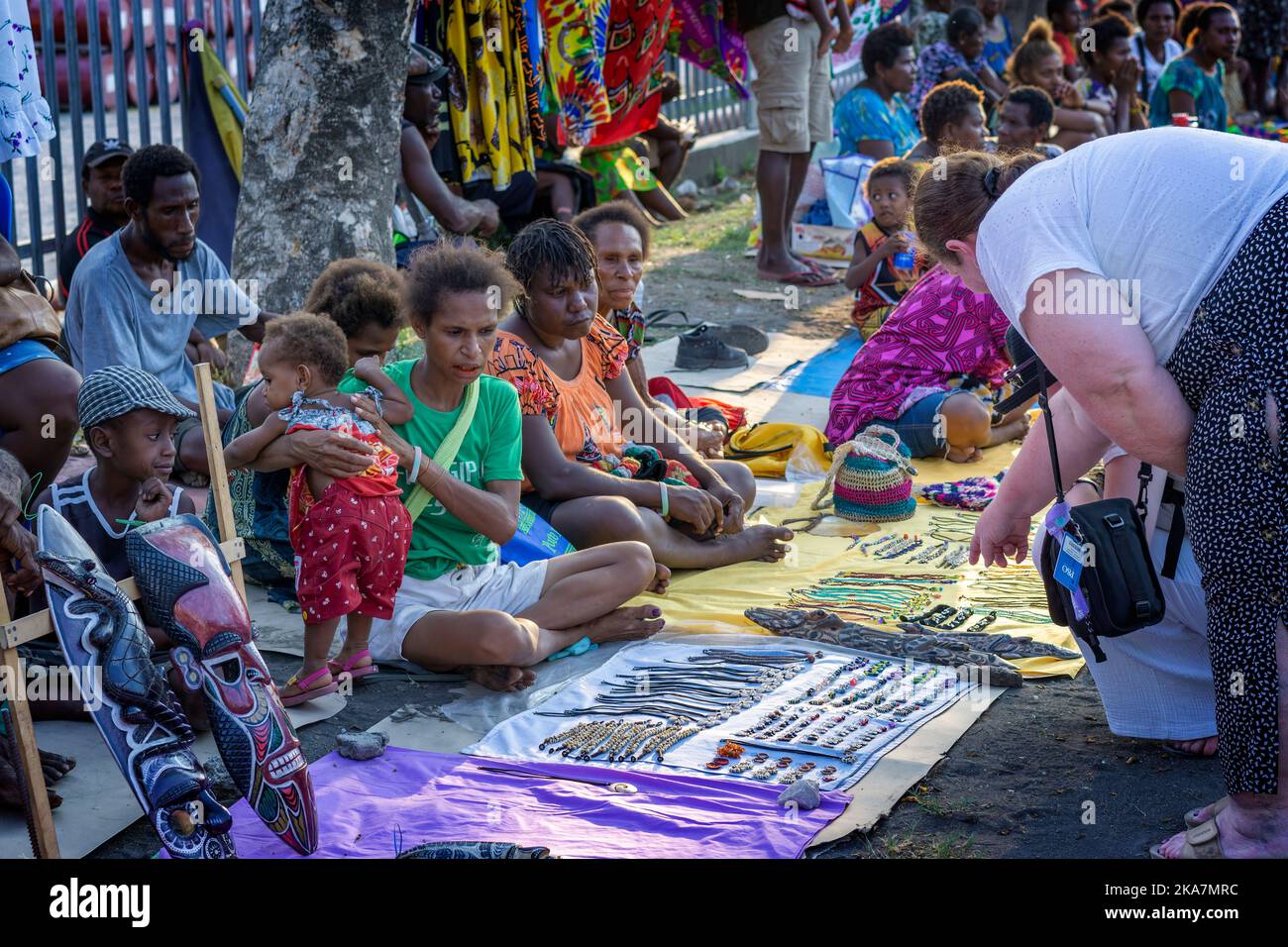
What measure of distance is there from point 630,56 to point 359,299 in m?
5.10

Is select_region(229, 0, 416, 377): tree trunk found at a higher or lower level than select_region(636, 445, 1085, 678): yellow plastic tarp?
higher

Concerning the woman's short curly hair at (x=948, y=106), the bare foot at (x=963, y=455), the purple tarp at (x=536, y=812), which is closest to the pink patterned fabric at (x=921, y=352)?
the bare foot at (x=963, y=455)

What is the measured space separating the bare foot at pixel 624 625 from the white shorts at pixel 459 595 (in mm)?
210

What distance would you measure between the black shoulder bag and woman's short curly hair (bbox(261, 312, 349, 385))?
203 centimetres

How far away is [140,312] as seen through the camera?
5047 mm

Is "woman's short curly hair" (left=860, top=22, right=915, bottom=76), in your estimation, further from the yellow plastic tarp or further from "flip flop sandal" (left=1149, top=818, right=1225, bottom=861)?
"flip flop sandal" (left=1149, top=818, right=1225, bottom=861)

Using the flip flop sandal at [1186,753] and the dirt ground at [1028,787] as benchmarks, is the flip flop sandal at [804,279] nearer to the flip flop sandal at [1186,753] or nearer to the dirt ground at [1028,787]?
the dirt ground at [1028,787]

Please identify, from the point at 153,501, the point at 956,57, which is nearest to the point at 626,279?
the point at 153,501

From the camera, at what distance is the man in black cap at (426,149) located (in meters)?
7.10

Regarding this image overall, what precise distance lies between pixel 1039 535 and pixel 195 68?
16.7 feet

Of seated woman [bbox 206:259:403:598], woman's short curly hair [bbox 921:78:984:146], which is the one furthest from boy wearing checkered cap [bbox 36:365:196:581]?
woman's short curly hair [bbox 921:78:984:146]

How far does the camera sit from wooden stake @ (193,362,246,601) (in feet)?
10.6

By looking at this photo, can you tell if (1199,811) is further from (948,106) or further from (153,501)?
(948,106)
